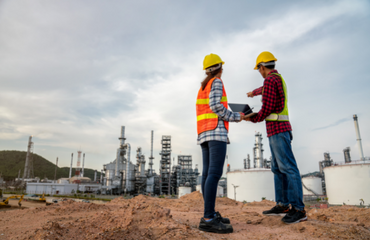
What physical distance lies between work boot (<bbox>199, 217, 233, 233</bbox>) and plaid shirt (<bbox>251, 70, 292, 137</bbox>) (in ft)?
4.42

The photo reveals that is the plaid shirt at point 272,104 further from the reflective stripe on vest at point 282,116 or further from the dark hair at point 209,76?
the dark hair at point 209,76

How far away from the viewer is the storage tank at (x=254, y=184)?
28.5 meters

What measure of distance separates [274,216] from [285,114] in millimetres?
1382

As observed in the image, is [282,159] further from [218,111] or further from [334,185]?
[334,185]

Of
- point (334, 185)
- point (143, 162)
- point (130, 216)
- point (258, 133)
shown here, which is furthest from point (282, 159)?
point (143, 162)

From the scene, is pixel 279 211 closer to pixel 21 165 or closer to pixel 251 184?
pixel 251 184

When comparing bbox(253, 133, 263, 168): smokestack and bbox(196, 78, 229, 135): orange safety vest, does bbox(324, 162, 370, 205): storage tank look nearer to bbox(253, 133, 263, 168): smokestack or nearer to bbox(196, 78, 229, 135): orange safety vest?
bbox(253, 133, 263, 168): smokestack

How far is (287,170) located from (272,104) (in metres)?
0.87

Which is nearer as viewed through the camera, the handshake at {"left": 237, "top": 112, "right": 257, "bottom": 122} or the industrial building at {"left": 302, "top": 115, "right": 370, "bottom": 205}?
the handshake at {"left": 237, "top": 112, "right": 257, "bottom": 122}

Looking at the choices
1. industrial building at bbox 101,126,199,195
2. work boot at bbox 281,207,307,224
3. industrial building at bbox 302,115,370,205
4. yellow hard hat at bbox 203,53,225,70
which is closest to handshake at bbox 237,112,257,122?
yellow hard hat at bbox 203,53,225,70

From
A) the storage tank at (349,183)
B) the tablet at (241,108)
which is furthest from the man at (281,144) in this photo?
the storage tank at (349,183)

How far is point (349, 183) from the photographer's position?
2459 cm

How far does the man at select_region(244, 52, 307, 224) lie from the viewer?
2.75 meters

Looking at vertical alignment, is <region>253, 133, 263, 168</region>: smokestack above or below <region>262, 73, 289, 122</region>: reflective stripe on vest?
above
